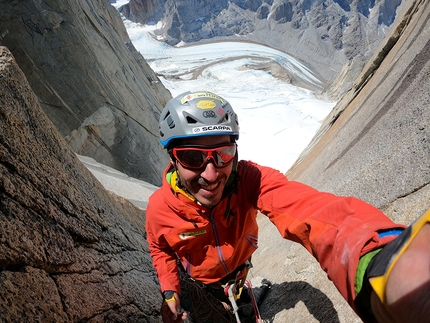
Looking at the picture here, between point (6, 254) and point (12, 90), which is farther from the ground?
point (12, 90)

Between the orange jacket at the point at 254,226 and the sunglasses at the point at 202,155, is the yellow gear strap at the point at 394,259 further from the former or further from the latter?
the sunglasses at the point at 202,155

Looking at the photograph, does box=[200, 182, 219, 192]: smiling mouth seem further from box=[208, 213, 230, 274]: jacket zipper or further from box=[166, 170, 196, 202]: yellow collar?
box=[208, 213, 230, 274]: jacket zipper

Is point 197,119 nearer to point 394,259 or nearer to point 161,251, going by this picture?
point 161,251

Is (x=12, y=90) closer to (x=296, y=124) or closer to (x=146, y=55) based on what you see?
(x=296, y=124)

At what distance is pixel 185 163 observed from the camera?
6.80 ft

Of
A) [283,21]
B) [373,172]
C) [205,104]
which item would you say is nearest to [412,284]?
[205,104]

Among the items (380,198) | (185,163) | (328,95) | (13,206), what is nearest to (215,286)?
(185,163)

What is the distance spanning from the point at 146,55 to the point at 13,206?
57.2m

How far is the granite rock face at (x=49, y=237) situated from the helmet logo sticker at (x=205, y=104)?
1066mm

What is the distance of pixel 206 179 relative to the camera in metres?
2.03

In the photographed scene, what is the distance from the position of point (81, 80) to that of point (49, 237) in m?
8.78

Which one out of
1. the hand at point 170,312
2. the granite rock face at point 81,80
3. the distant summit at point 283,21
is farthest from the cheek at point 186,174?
the distant summit at point 283,21

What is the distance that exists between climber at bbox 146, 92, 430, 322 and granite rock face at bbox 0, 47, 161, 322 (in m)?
0.38

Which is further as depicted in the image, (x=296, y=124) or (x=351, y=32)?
(x=351, y=32)
